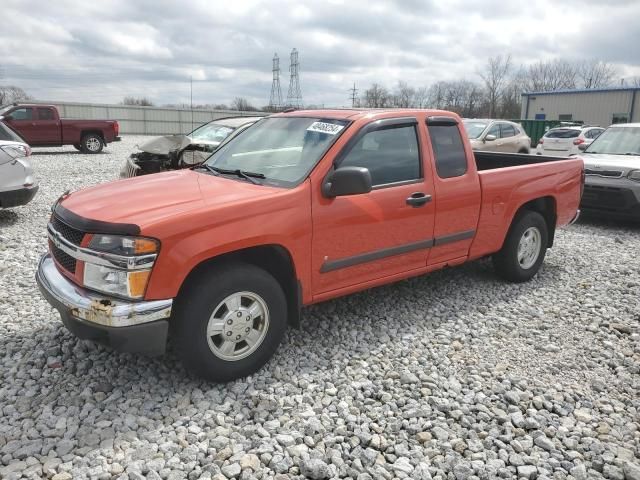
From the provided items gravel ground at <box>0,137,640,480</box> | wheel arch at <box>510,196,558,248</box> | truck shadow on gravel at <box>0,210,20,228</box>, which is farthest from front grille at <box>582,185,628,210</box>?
truck shadow on gravel at <box>0,210,20,228</box>

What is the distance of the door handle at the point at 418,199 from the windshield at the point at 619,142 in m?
6.82

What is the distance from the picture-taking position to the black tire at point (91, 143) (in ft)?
66.6

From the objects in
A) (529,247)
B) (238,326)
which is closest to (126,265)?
(238,326)

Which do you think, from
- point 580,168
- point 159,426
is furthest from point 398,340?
point 580,168

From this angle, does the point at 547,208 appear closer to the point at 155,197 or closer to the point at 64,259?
the point at 155,197

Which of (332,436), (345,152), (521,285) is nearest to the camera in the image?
(332,436)

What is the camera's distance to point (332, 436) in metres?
3.07

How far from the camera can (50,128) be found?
766 inches

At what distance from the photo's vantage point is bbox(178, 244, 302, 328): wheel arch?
3572 millimetres

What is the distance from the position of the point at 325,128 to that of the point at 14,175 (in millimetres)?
5821

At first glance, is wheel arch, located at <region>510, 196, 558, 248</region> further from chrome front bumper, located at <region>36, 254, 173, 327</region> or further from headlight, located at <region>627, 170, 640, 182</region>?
chrome front bumper, located at <region>36, 254, 173, 327</region>

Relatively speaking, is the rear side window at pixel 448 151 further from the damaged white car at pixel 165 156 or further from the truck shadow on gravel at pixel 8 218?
the truck shadow on gravel at pixel 8 218

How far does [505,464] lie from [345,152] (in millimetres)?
2323

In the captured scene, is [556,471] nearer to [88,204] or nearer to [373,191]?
[373,191]
